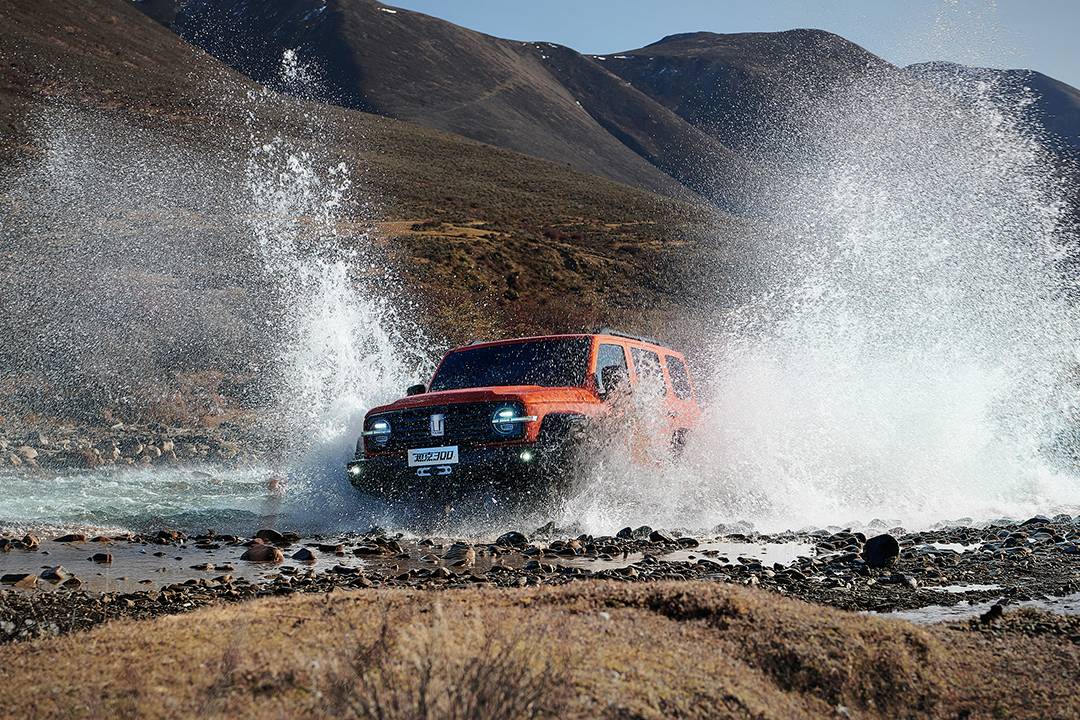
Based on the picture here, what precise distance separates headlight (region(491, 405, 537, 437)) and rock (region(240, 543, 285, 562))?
223cm

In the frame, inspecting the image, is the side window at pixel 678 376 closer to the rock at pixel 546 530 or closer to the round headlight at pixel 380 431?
the rock at pixel 546 530

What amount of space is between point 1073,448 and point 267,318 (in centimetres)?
2007

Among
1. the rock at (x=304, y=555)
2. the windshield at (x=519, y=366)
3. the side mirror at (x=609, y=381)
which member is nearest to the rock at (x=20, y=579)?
the rock at (x=304, y=555)

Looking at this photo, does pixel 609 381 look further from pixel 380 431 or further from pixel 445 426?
→ pixel 380 431

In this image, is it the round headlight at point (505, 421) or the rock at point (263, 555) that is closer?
the rock at point (263, 555)

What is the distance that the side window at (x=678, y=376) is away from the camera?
11.0 meters

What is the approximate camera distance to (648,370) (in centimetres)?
1043

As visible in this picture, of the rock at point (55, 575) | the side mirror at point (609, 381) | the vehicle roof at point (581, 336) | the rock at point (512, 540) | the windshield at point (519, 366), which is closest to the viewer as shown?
the rock at point (55, 575)

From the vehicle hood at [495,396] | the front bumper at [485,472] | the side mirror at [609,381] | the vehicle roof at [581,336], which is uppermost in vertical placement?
the vehicle roof at [581,336]

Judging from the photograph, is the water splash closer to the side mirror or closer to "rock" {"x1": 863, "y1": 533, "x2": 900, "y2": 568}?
the side mirror

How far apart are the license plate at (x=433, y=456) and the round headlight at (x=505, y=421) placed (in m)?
0.45

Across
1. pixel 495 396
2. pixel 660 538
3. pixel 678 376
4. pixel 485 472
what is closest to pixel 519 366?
pixel 495 396

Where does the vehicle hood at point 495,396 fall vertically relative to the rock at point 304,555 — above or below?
above

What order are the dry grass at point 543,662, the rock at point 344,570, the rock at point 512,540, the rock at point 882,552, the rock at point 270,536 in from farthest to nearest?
the rock at point 270,536 < the rock at point 512,540 < the rock at point 882,552 < the rock at point 344,570 < the dry grass at point 543,662
